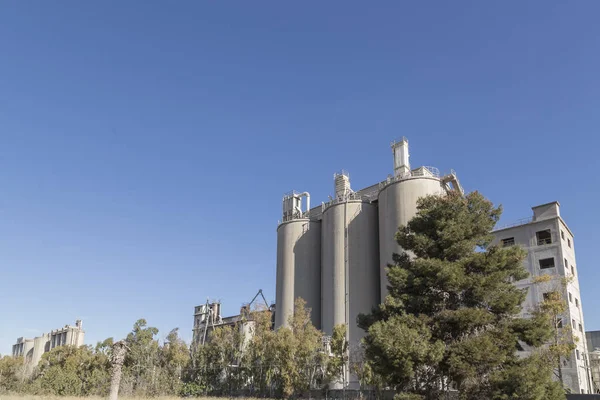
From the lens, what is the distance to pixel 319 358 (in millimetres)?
38969

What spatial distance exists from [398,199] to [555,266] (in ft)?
56.1

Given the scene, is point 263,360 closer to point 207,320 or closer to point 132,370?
point 132,370

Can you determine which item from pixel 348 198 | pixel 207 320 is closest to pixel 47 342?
pixel 207 320

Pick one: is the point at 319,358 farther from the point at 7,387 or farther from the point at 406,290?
the point at 7,387

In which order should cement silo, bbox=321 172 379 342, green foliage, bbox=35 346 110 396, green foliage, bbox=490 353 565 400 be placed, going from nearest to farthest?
green foliage, bbox=490 353 565 400
green foliage, bbox=35 346 110 396
cement silo, bbox=321 172 379 342

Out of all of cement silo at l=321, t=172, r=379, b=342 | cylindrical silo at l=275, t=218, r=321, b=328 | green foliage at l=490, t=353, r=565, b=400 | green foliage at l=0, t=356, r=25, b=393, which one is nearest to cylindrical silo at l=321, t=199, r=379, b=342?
cement silo at l=321, t=172, r=379, b=342

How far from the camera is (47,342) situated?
10131 centimetres

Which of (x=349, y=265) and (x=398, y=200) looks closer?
(x=398, y=200)

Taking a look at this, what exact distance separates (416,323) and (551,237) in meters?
33.6

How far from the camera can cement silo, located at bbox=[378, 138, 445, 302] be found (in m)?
48.3

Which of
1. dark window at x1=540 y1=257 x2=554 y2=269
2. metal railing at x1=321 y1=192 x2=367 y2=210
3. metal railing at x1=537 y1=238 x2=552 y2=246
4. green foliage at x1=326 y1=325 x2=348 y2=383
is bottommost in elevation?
green foliage at x1=326 y1=325 x2=348 y2=383

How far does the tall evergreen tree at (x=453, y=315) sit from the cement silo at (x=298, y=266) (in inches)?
1185

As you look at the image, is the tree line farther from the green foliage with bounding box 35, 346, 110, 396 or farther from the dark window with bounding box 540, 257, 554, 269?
the green foliage with bounding box 35, 346, 110, 396

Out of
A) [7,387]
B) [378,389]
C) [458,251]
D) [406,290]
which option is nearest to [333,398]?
[378,389]
